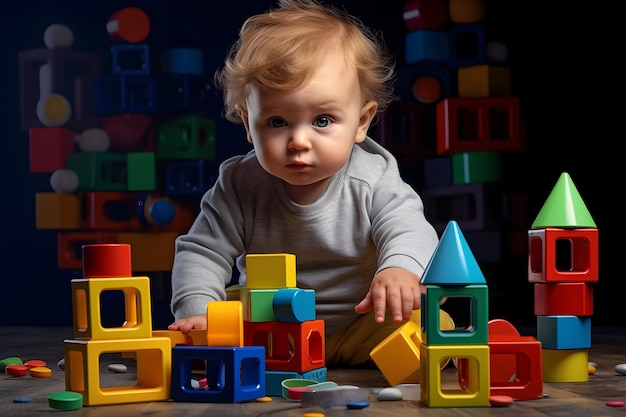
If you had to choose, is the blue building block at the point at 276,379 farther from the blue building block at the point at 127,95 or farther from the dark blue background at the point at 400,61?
the blue building block at the point at 127,95

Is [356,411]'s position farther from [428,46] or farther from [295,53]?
[428,46]

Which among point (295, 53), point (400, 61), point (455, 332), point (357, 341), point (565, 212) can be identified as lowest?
point (357, 341)

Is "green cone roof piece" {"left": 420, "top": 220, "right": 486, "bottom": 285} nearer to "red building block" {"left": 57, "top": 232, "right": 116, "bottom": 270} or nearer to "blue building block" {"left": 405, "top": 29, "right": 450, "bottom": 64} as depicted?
"blue building block" {"left": 405, "top": 29, "right": 450, "bottom": 64}

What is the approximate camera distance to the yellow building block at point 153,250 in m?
2.92

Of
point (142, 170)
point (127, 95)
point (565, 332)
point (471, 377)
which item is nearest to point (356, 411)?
point (471, 377)

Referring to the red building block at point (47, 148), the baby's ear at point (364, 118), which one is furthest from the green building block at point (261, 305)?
the red building block at point (47, 148)

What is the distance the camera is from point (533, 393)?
1.13 metres

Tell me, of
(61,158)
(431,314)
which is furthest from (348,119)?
(61,158)

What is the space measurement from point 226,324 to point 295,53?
51 centimetres

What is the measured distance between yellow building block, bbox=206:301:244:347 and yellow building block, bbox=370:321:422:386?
0.23 meters

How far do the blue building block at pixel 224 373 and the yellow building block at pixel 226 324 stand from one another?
23 millimetres

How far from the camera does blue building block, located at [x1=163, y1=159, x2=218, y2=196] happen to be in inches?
116

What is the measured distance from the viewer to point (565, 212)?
133 cm

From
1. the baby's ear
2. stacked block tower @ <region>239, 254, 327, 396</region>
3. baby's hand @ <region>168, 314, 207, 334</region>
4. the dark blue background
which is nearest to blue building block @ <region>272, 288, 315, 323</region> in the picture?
stacked block tower @ <region>239, 254, 327, 396</region>
